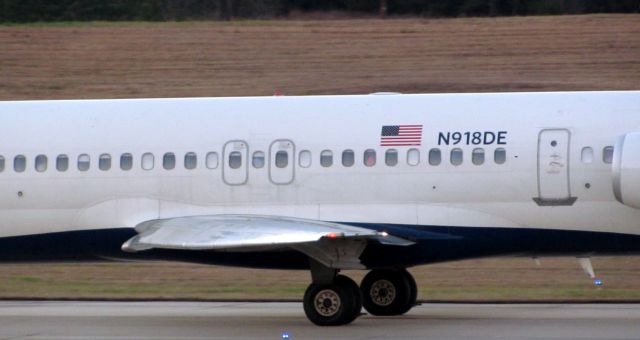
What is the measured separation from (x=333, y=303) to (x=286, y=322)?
3.59 ft

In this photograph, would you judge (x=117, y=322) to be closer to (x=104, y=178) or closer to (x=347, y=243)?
(x=104, y=178)

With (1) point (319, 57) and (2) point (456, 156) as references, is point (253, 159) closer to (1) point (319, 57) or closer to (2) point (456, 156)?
(2) point (456, 156)

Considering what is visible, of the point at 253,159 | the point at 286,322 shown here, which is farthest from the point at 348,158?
the point at 286,322

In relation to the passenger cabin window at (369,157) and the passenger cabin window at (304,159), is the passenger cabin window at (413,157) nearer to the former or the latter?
the passenger cabin window at (369,157)

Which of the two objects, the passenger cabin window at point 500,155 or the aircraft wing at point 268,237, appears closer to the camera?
the aircraft wing at point 268,237

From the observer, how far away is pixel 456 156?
18.2 meters

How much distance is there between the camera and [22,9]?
1825 inches

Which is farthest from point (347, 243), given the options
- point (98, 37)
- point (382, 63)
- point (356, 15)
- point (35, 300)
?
point (356, 15)

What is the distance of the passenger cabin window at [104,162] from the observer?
1914 cm

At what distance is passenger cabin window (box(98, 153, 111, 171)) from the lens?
19141 millimetres

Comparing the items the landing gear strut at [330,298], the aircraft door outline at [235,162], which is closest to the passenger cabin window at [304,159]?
the aircraft door outline at [235,162]

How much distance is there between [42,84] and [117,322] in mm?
18154

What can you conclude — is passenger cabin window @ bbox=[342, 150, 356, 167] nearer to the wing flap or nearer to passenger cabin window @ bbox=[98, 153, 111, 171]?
the wing flap

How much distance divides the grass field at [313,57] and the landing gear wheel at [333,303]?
8649mm
